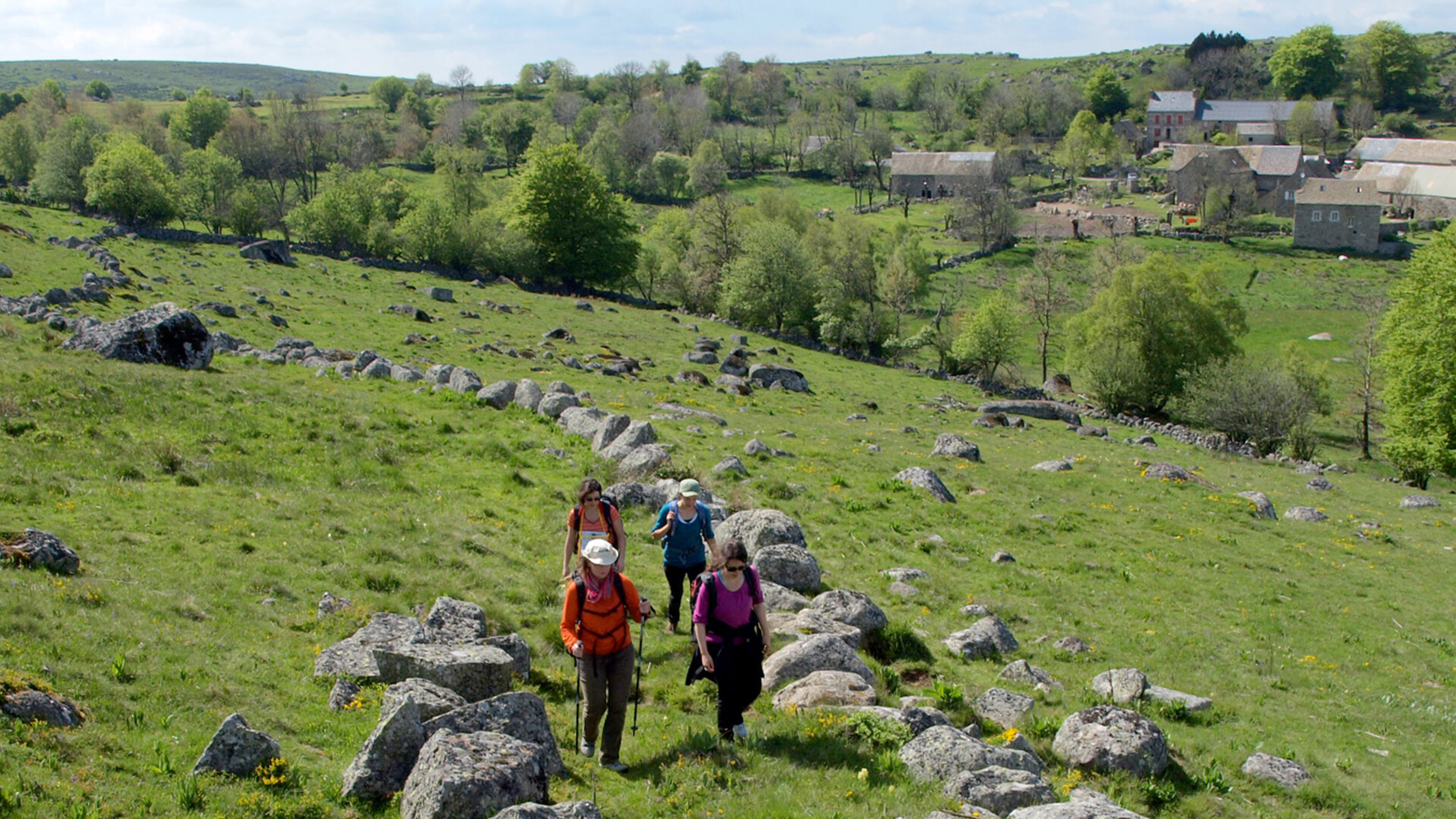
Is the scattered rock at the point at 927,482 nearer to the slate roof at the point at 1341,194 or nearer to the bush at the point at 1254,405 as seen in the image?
the bush at the point at 1254,405

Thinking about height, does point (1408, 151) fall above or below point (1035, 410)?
above

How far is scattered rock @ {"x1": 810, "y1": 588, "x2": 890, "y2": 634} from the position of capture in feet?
56.1

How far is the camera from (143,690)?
11.3 meters

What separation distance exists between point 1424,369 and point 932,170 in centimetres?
11523

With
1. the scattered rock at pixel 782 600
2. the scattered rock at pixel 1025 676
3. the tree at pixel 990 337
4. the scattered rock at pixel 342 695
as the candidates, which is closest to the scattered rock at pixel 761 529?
the scattered rock at pixel 782 600

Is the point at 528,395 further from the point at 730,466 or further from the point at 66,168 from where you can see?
the point at 66,168

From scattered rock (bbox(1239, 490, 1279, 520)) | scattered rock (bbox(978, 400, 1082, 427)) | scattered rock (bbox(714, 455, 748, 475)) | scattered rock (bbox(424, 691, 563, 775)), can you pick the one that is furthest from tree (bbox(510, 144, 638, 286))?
Answer: scattered rock (bbox(424, 691, 563, 775))

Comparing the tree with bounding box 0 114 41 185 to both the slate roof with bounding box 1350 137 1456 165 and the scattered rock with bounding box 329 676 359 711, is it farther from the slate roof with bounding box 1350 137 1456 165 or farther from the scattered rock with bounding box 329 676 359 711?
the slate roof with bounding box 1350 137 1456 165

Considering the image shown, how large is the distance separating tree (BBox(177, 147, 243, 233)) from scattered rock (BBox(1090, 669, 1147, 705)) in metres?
95.8

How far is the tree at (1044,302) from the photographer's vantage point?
78.1 metres

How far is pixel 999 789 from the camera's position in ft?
35.6

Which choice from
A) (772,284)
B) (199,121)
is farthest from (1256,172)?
(199,121)

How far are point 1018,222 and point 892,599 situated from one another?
115931mm

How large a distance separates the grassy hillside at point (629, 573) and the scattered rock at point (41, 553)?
18.2 inches
